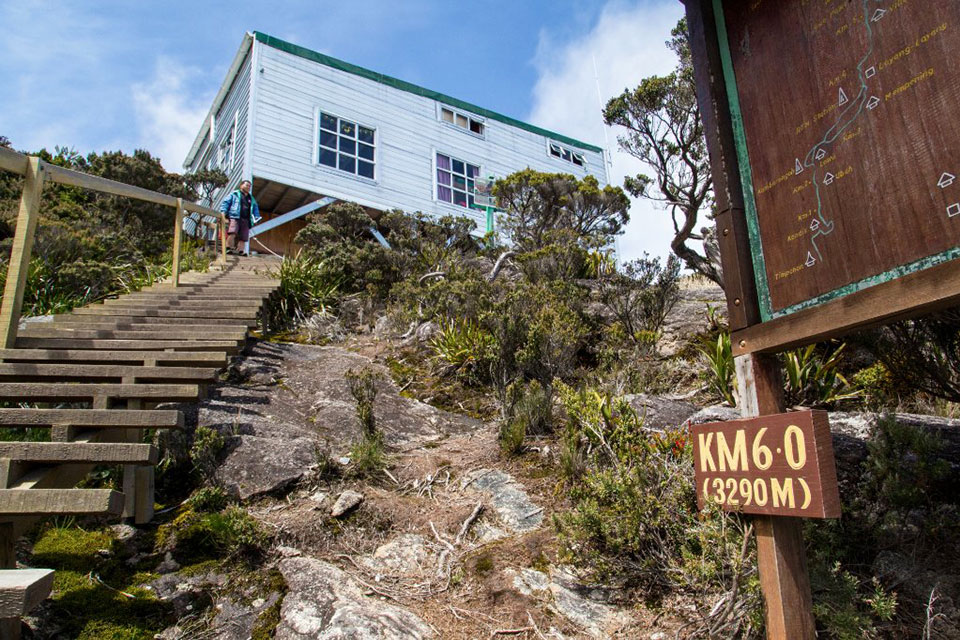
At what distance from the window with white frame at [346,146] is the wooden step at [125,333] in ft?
35.5

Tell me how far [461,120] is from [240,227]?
31.0 feet

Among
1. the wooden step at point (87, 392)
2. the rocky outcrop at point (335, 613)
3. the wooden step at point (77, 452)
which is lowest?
the rocky outcrop at point (335, 613)

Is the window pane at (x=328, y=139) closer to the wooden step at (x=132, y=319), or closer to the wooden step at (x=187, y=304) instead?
the wooden step at (x=187, y=304)

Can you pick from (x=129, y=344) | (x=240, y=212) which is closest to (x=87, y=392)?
(x=129, y=344)

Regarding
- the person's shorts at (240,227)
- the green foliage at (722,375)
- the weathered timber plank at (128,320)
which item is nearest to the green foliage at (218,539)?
the weathered timber plank at (128,320)

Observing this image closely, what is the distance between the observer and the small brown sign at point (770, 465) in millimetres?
2588

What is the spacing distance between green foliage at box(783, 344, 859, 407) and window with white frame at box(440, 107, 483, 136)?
15.8 m

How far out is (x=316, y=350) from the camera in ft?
27.4

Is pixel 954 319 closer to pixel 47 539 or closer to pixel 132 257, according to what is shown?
pixel 47 539

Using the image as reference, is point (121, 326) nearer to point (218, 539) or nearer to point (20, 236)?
point (20, 236)

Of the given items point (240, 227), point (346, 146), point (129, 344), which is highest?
point (346, 146)

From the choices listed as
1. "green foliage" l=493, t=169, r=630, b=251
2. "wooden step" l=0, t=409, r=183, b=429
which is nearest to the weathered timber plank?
"wooden step" l=0, t=409, r=183, b=429

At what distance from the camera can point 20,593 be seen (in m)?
2.13

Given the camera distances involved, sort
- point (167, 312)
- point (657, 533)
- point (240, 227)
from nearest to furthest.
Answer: point (657, 533) → point (167, 312) → point (240, 227)
